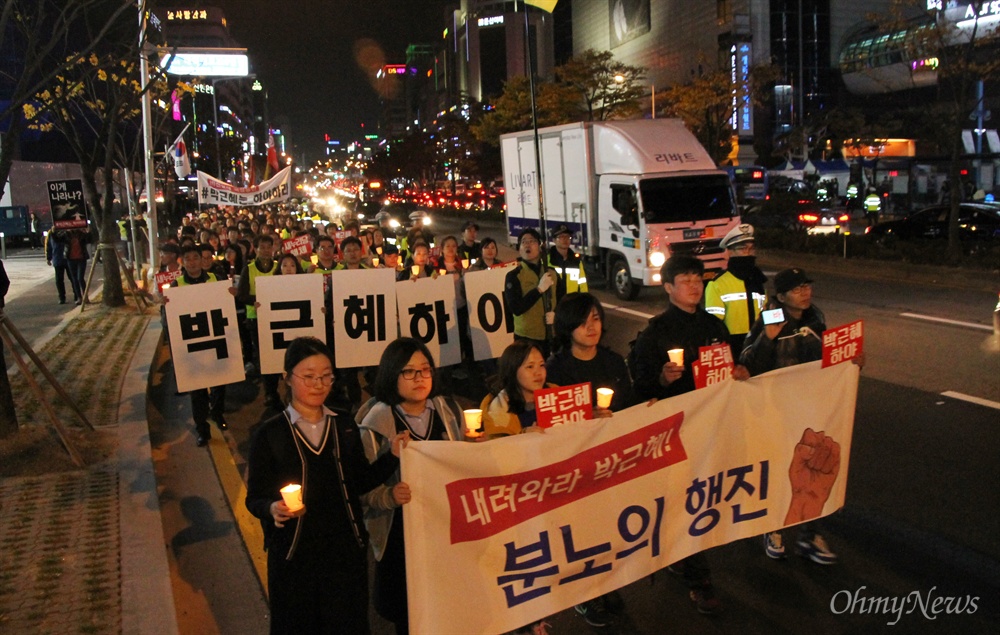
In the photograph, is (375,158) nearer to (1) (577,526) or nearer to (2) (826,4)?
(2) (826,4)

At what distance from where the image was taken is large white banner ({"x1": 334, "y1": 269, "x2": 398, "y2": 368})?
9.28m

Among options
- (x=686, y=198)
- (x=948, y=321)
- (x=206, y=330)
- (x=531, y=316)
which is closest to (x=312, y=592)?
(x=531, y=316)

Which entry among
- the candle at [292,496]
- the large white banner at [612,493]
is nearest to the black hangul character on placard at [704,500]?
the large white banner at [612,493]

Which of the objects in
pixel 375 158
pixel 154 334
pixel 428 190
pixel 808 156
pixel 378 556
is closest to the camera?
pixel 378 556

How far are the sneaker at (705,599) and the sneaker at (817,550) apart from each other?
31.2 inches

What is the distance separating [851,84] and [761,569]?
69012 millimetres

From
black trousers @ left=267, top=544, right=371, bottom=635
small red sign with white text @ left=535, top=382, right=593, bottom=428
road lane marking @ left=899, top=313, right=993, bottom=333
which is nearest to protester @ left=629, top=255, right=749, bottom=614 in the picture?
small red sign with white text @ left=535, top=382, right=593, bottom=428

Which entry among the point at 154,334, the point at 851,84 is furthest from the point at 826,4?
the point at 154,334

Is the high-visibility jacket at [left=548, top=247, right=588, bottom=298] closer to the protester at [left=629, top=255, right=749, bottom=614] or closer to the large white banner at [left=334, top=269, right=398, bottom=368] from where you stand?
the large white banner at [left=334, top=269, right=398, bottom=368]

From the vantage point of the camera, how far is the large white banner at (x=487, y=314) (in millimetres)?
9859

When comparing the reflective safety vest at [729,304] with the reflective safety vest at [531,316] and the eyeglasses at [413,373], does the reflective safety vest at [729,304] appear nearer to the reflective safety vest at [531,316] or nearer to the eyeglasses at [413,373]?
the reflective safety vest at [531,316]

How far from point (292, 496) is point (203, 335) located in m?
5.65

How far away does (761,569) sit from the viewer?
510 cm

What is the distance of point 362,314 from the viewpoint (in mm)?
9367
